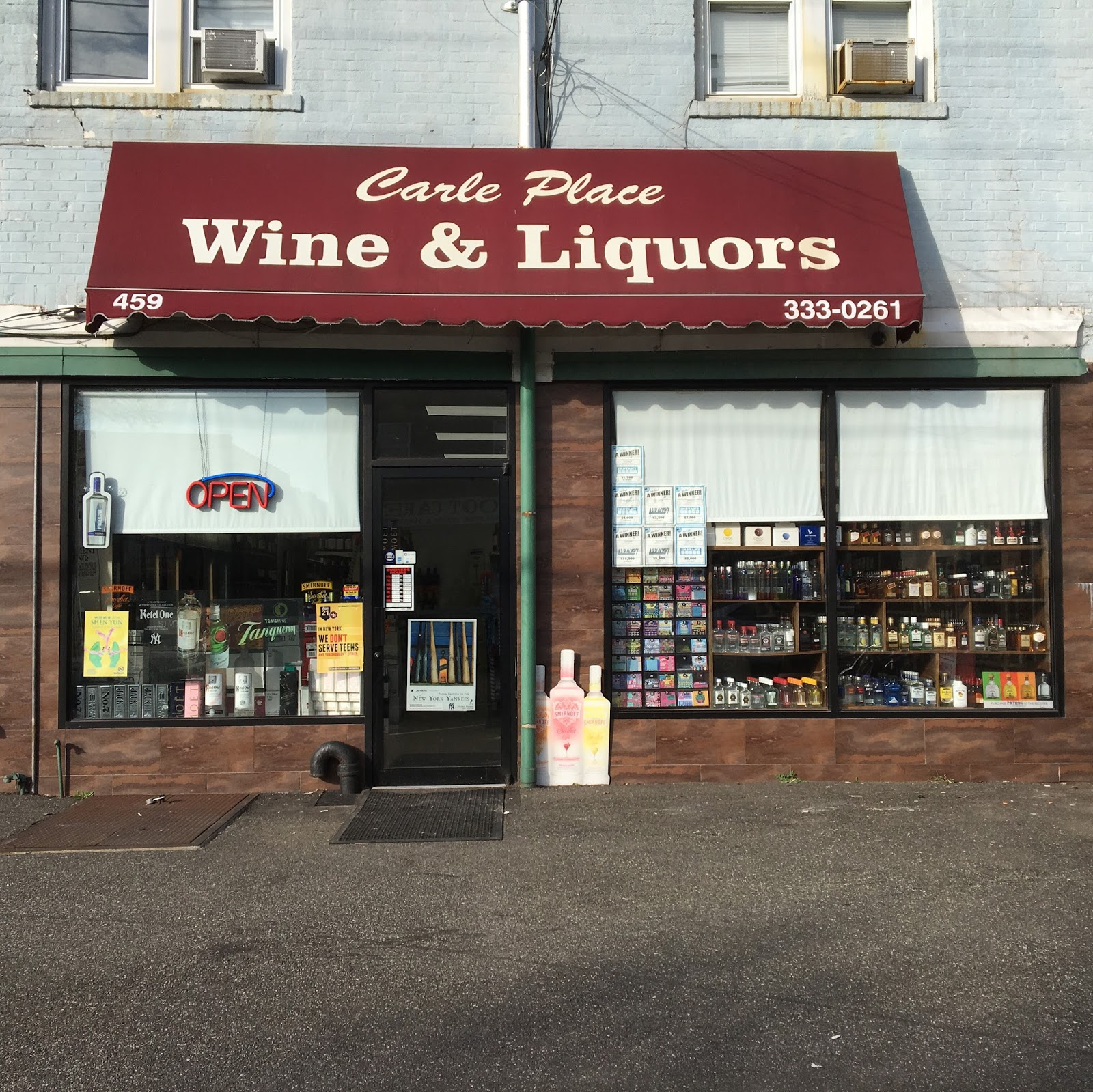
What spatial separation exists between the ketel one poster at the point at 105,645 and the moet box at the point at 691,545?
4.23 m

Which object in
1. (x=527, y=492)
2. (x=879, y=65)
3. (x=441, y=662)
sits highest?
(x=879, y=65)

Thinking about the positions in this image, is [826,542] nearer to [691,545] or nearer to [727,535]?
[727,535]

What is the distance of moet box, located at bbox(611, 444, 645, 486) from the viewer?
290 inches

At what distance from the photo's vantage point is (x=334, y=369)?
283 inches

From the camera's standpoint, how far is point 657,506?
7.39 meters

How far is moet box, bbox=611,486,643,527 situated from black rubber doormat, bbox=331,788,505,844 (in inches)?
87.6

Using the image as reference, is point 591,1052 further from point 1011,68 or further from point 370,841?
point 1011,68

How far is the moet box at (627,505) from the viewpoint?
7.37 m

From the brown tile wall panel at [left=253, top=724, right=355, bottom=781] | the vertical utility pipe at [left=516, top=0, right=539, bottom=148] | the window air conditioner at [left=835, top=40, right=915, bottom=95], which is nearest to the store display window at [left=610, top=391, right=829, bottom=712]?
A: the vertical utility pipe at [left=516, top=0, right=539, bottom=148]

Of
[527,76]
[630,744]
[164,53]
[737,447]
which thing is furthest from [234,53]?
[630,744]

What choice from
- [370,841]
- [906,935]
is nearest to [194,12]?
[370,841]

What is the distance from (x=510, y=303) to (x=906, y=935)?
4.48 metres

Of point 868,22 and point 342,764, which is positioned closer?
point 342,764

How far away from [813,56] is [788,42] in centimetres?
27
